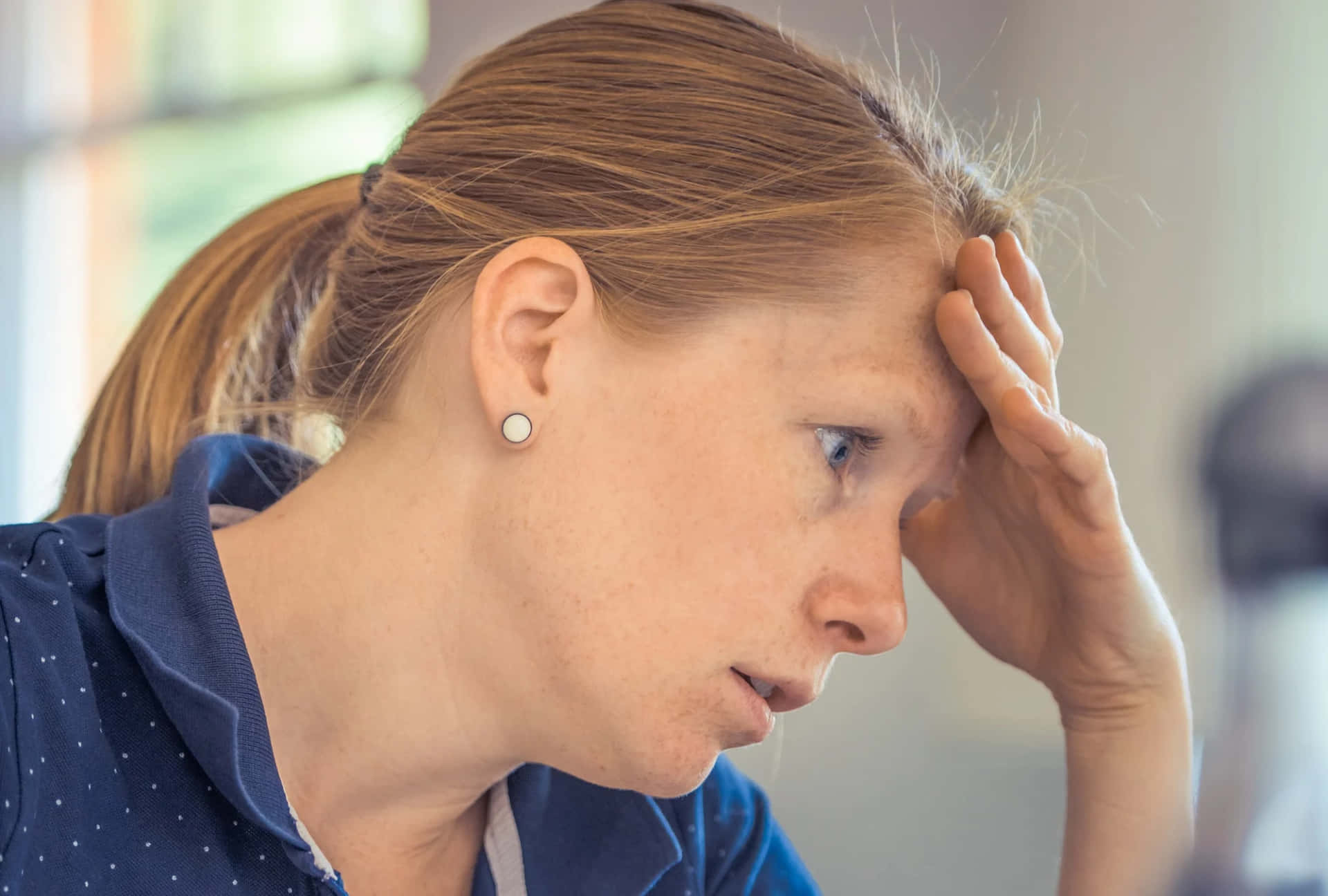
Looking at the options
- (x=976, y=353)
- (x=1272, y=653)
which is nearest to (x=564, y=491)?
(x=976, y=353)

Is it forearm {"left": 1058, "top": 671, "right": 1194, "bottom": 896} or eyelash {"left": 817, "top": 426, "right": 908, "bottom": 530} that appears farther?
forearm {"left": 1058, "top": 671, "right": 1194, "bottom": 896}

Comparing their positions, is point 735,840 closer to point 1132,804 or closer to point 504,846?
point 504,846

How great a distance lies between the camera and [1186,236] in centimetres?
101

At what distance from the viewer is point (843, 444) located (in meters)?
0.77

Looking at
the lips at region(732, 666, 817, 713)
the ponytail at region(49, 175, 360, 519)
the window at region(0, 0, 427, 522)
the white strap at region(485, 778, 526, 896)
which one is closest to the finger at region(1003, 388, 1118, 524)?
the lips at region(732, 666, 817, 713)

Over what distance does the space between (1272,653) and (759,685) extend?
13.8 inches

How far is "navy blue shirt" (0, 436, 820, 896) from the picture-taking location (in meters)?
0.63

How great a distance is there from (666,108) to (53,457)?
1960mm

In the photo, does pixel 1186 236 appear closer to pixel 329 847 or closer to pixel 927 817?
pixel 927 817

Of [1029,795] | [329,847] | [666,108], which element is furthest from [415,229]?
[1029,795]

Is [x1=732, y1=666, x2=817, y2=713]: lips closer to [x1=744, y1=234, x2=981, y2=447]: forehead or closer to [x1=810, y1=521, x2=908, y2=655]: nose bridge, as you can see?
[x1=810, y1=521, x2=908, y2=655]: nose bridge

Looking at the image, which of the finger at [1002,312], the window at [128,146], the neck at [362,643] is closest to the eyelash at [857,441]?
the finger at [1002,312]

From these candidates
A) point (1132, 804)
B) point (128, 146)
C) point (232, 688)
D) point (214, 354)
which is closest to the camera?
point (232, 688)

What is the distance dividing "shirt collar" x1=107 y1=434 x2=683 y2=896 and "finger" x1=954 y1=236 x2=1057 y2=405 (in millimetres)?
442
